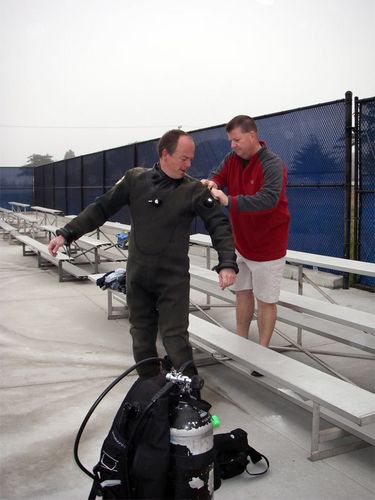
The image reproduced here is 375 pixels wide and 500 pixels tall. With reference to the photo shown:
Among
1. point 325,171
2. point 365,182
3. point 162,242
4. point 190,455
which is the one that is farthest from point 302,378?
point 325,171

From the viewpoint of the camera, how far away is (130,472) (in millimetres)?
2047

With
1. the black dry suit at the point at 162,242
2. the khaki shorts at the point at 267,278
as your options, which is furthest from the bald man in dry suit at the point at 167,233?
the khaki shorts at the point at 267,278

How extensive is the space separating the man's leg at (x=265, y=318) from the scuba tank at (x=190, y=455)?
6.07ft

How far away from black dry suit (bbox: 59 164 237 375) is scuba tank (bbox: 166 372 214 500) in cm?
103

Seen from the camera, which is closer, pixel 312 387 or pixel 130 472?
pixel 130 472

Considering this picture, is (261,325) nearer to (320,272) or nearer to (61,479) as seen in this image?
(61,479)

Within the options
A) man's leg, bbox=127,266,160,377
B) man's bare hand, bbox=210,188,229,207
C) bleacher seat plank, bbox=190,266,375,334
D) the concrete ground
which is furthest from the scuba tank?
bleacher seat plank, bbox=190,266,375,334

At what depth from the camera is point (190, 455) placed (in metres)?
2.03

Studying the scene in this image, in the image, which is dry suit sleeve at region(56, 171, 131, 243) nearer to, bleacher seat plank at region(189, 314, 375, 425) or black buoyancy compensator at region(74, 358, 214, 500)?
bleacher seat plank at region(189, 314, 375, 425)

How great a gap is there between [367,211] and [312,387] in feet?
15.5

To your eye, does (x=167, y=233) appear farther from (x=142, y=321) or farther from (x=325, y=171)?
(x=325, y=171)

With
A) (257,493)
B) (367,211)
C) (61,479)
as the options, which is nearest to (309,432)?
(257,493)

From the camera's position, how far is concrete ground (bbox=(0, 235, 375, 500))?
2654 millimetres

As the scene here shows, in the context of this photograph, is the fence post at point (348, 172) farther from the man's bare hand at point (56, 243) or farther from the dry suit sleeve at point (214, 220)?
the man's bare hand at point (56, 243)
